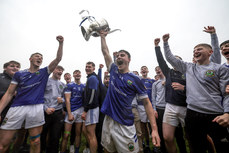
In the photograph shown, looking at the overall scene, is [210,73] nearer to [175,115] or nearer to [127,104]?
[175,115]

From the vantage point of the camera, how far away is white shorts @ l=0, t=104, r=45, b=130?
2.48 m

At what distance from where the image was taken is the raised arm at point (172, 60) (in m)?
Result: 2.57

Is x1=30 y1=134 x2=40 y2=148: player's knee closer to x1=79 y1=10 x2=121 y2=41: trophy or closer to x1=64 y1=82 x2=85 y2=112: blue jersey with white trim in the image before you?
x1=64 y1=82 x2=85 y2=112: blue jersey with white trim

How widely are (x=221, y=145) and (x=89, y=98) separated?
292cm

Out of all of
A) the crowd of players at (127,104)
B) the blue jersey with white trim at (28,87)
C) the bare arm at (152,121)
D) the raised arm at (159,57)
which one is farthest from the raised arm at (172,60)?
the blue jersey with white trim at (28,87)

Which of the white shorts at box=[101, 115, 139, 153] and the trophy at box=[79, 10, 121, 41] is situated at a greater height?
the trophy at box=[79, 10, 121, 41]

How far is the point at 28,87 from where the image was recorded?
2.76 m

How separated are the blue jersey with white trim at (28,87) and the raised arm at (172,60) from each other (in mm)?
3231

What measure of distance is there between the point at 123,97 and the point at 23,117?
2.35m

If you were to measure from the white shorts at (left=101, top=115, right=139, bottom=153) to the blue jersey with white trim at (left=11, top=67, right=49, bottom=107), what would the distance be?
1971 millimetres

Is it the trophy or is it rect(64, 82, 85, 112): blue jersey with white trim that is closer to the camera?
the trophy

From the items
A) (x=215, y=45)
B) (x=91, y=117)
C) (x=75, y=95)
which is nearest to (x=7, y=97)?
(x=75, y=95)

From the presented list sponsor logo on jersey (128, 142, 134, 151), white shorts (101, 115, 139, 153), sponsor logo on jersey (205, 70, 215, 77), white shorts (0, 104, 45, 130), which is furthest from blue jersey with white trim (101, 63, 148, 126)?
white shorts (0, 104, 45, 130)

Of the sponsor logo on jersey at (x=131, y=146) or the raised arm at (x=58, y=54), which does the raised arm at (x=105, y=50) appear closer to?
the raised arm at (x=58, y=54)
